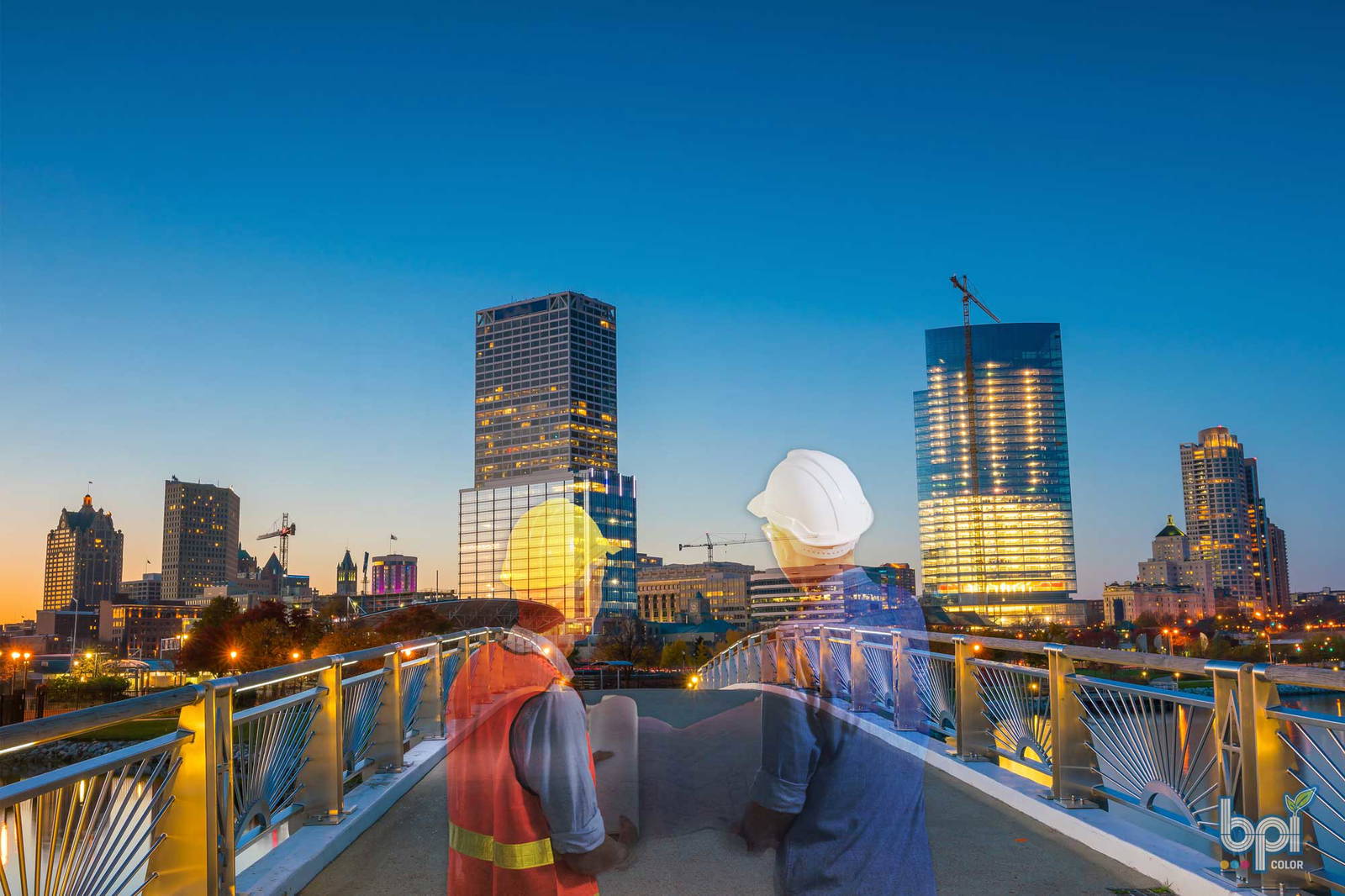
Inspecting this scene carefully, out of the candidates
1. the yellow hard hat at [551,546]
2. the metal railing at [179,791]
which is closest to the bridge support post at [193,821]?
the metal railing at [179,791]

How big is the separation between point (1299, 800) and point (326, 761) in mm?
4723

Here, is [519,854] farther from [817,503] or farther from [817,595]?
[817,595]

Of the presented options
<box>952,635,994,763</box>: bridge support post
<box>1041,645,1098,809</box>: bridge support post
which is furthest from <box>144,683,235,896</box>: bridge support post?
<box>952,635,994,763</box>: bridge support post

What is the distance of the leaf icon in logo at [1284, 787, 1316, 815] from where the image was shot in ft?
12.4

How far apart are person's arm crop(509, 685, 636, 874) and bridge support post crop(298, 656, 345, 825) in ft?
9.99

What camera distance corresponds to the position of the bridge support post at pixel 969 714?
23.8 feet

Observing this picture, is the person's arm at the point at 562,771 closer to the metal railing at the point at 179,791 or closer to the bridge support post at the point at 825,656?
the metal railing at the point at 179,791

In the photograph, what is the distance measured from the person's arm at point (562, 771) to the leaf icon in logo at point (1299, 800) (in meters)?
2.78

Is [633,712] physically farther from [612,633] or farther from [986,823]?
[612,633]

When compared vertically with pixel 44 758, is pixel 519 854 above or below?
above

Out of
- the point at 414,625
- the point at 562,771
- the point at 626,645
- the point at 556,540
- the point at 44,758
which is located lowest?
the point at 44,758

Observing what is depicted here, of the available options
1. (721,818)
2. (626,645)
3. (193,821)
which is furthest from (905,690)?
(626,645)

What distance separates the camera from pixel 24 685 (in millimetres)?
83125

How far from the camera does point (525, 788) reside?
2799 millimetres
